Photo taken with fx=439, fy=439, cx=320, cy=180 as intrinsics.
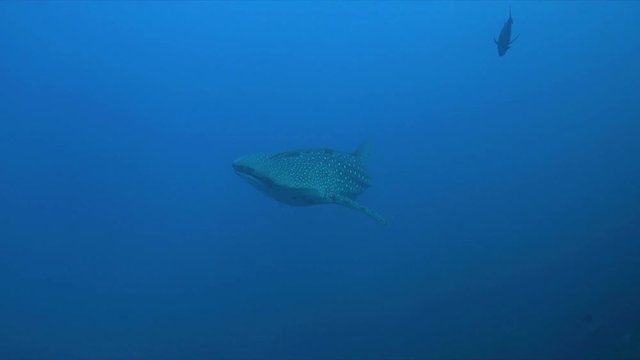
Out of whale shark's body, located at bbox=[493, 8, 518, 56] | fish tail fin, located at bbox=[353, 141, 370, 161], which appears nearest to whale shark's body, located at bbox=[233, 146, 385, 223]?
fish tail fin, located at bbox=[353, 141, 370, 161]

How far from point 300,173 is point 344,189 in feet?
2.73

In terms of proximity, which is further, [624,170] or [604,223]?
[624,170]

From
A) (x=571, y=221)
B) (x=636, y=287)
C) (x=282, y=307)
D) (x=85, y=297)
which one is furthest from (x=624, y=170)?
(x=85, y=297)

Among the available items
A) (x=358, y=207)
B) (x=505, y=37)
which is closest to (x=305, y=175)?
(x=358, y=207)

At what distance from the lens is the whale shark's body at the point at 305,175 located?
397cm

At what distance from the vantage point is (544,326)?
7.90 metres

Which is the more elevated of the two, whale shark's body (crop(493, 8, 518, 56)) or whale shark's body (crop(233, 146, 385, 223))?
whale shark's body (crop(493, 8, 518, 56))

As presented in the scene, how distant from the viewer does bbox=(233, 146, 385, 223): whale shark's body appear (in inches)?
156

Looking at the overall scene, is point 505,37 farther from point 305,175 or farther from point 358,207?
point 305,175

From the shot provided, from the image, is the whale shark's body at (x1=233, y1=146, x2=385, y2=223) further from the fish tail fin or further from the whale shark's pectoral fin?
the fish tail fin

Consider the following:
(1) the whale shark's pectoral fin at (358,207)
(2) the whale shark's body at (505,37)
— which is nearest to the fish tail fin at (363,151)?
(1) the whale shark's pectoral fin at (358,207)

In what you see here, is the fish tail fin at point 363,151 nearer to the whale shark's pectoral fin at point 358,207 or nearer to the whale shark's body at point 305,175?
the whale shark's body at point 305,175

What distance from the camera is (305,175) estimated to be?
434 cm

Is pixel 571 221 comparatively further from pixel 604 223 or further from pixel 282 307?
pixel 282 307
